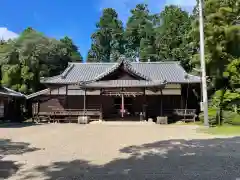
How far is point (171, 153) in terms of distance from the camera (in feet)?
30.3

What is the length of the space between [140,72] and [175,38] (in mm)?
11596

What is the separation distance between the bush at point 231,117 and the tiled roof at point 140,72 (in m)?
6.41

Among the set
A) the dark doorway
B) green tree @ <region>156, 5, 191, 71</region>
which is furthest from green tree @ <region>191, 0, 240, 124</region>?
green tree @ <region>156, 5, 191, 71</region>

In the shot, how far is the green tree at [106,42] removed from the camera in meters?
60.4

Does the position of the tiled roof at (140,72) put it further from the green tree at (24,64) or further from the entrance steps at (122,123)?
the entrance steps at (122,123)

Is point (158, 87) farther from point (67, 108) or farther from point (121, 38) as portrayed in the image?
point (121, 38)

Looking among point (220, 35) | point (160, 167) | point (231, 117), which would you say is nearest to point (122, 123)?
point (231, 117)

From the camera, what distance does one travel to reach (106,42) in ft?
201

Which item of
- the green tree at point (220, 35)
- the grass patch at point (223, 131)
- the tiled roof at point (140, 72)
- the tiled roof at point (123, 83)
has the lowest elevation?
the grass patch at point (223, 131)

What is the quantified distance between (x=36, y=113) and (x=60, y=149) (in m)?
18.7

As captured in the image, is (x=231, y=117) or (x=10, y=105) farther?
(x=10, y=105)

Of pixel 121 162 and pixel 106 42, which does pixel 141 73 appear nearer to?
pixel 121 162

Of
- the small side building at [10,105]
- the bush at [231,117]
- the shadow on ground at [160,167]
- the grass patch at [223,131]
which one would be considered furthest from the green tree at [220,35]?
the shadow on ground at [160,167]

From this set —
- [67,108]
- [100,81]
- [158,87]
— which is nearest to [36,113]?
[67,108]
